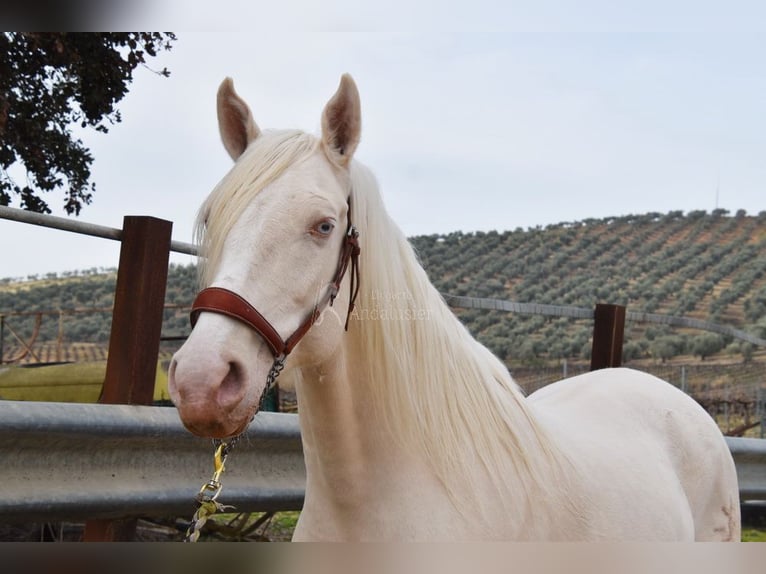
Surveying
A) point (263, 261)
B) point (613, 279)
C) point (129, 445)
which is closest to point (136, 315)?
point (129, 445)

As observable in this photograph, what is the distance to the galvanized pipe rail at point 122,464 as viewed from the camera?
2408 mm

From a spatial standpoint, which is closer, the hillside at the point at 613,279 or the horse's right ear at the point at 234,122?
the horse's right ear at the point at 234,122

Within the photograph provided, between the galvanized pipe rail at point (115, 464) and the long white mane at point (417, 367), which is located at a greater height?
the long white mane at point (417, 367)

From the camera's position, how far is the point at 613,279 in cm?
2541

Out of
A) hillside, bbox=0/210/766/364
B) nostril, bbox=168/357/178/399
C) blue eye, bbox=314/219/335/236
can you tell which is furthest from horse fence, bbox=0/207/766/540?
hillside, bbox=0/210/766/364

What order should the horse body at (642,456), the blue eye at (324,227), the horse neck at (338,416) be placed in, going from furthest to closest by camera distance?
the horse body at (642,456) < the horse neck at (338,416) < the blue eye at (324,227)

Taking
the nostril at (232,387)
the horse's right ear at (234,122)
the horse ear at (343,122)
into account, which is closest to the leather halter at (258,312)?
the nostril at (232,387)

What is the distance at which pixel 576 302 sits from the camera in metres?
21.8

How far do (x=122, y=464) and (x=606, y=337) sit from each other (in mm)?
3538

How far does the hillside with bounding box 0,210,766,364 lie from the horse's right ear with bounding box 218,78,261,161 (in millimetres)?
5372

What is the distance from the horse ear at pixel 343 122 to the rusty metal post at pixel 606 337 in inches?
134

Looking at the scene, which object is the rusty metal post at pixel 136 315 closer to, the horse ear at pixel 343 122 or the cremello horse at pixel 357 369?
the cremello horse at pixel 357 369

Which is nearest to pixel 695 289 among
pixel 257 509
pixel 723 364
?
pixel 723 364

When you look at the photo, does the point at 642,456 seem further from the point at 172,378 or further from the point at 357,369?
the point at 172,378
